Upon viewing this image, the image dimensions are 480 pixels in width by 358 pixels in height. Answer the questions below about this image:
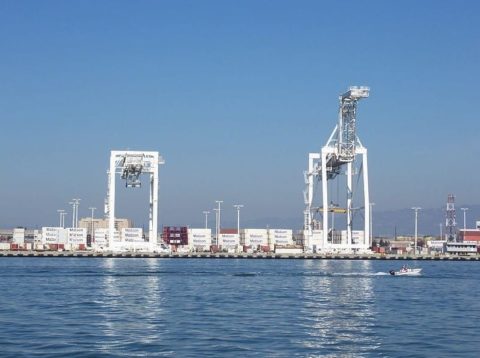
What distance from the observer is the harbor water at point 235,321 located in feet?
68.6

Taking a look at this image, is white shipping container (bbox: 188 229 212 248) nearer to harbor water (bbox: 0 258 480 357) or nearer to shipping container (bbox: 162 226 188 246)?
shipping container (bbox: 162 226 188 246)

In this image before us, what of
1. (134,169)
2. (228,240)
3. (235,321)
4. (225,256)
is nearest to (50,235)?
(228,240)

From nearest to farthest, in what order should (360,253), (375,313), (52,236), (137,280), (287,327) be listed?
(287,327)
(375,313)
(137,280)
(360,253)
(52,236)

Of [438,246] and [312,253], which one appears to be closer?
[312,253]

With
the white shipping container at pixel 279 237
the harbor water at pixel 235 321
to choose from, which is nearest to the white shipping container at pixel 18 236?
the white shipping container at pixel 279 237

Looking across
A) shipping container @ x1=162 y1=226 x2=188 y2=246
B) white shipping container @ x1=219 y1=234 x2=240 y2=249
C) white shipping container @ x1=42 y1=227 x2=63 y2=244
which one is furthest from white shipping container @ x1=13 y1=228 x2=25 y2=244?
white shipping container @ x1=219 y1=234 x2=240 y2=249

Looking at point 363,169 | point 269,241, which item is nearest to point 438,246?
point 269,241

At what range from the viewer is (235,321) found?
87.4 ft

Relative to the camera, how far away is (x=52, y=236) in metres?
146

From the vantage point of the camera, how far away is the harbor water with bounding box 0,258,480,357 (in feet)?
68.6

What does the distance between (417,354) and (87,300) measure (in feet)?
58.2

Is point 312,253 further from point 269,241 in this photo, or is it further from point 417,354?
point 417,354

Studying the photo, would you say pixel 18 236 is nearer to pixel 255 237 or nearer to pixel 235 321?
pixel 255 237

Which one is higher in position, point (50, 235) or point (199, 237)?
point (50, 235)
